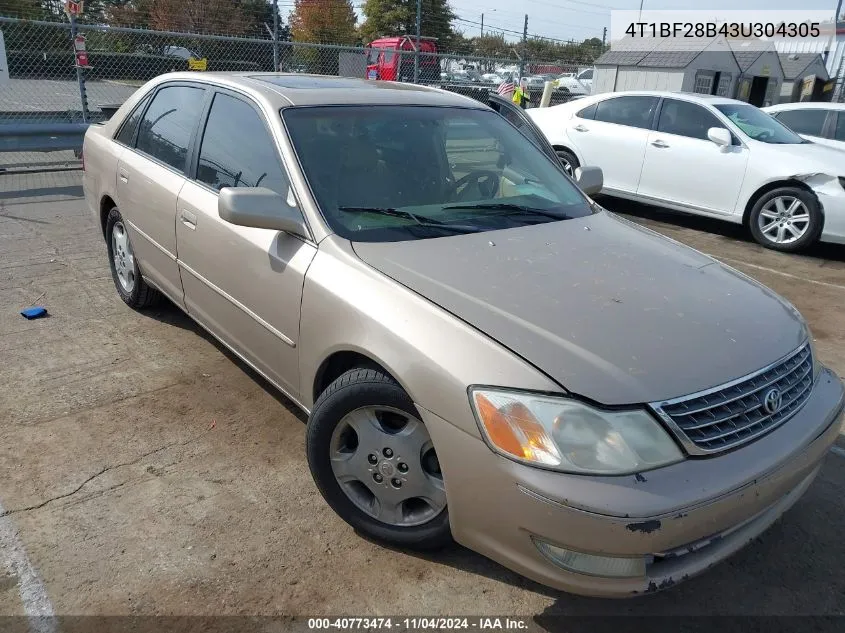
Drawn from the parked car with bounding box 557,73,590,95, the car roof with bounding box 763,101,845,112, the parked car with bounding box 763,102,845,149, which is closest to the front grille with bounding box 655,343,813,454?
the parked car with bounding box 763,102,845,149

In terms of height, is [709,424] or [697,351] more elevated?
[697,351]

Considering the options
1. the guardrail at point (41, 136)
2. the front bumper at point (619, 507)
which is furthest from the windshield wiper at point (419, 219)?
the guardrail at point (41, 136)

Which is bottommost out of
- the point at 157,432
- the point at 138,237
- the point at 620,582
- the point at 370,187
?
the point at 157,432

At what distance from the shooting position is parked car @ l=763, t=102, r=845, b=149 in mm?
9680

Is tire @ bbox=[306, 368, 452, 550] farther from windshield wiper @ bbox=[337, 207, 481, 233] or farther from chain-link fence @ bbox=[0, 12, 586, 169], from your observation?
chain-link fence @ bbox=[0, 12, 586, 169]

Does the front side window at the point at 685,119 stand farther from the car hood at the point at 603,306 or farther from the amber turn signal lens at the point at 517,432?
the amber turn signal lens at the point at 517,432

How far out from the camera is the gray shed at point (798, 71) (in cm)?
2764

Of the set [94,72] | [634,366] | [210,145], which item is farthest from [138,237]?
[94,72]

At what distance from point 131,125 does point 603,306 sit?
351 cm

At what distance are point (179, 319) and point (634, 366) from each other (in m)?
3.50

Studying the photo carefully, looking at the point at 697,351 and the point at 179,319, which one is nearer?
the point at 697,351

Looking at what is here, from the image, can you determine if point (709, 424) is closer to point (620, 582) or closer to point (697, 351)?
point (697, 351)

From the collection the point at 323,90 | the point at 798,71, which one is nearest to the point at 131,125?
the point at 323,90

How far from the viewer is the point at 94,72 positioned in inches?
582
